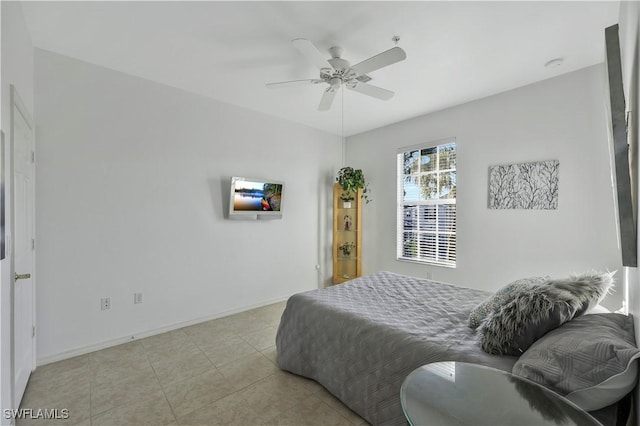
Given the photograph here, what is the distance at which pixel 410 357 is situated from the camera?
5.16 feet

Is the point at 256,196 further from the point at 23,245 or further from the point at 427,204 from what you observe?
the point at 427,204

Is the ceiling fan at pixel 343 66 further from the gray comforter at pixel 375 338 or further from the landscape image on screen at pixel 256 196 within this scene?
the gray comforter at pixel 375 338

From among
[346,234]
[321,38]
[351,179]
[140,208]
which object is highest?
[321,38]

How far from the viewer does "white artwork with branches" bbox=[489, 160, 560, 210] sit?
300 centimetres

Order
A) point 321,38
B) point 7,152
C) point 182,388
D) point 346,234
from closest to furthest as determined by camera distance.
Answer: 1. point 7,152
2. point 182,388
3. point 321,38
4. point 346,234

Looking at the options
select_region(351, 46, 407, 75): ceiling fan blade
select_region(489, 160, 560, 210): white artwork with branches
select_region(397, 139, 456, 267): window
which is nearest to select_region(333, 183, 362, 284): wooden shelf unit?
select_region(397, 139, 456, 267): window

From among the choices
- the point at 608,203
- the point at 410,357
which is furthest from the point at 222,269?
the point at 608,203

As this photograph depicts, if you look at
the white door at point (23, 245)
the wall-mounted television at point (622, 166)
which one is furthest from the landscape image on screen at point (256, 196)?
the wall-mounted television at point (622, 166)

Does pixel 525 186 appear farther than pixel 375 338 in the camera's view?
Yes

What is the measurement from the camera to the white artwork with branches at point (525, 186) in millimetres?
3004

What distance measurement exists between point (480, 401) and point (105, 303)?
10.6 feet

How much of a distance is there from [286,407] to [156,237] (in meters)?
2.25

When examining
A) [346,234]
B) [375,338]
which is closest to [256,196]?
[346,234]

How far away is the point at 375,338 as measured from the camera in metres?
1.77
